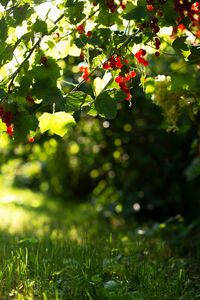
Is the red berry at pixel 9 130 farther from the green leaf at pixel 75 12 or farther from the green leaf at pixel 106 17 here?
the green leaf at pixel 106 17

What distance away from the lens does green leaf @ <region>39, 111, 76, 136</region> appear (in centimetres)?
169

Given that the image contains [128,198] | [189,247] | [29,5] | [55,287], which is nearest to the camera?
[29,5]

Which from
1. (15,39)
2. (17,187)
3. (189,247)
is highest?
(15,39)

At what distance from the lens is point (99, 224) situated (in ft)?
14.5

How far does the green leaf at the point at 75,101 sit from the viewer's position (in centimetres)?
168

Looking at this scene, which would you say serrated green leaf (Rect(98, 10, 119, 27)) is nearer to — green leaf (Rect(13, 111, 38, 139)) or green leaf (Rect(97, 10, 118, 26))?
green leaf (Rect(97, 10, 118, 26))

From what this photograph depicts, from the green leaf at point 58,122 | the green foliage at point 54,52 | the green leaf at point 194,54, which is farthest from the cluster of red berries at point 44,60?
the green leaf at point 194,54

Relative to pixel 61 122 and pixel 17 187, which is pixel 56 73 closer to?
pixel 61 122

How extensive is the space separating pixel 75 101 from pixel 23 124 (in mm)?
289

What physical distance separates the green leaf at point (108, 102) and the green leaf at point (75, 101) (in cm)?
6

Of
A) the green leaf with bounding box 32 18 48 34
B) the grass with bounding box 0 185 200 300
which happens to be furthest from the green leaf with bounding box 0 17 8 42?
the grass with bounding box 0 185 200 300

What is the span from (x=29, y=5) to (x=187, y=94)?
1.14 metres

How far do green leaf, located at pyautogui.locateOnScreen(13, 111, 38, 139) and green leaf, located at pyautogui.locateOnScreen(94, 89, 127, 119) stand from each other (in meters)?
0.33

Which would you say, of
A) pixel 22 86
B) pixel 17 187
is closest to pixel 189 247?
pixel 22 86
